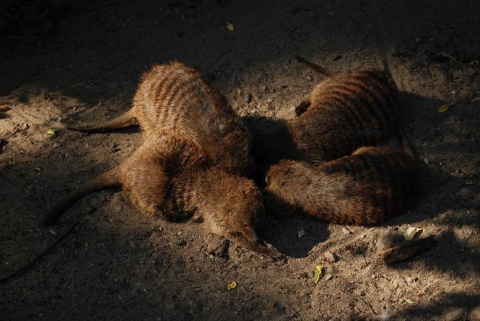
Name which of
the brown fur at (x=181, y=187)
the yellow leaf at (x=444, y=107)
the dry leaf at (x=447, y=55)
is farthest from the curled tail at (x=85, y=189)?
the dry leaf at (x=447, y=55)

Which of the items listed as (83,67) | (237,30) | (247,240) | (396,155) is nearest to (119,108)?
(83,67)

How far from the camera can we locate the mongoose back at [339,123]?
4.37m

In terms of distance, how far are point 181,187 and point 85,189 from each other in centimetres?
72

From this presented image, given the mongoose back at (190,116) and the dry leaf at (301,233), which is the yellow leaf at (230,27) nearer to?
the mongoose back at (190,116)

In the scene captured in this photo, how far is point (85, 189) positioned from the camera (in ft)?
13.6

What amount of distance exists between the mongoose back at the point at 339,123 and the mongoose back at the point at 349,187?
0.77 feet

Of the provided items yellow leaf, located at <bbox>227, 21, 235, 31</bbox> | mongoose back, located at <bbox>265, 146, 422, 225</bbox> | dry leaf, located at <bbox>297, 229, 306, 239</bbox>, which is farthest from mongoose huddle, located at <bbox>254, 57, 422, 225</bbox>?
yellow leaf, located at <bbox>227, 21, 235, 31</bbox>

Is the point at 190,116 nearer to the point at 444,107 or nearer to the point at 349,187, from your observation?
the point at 349,187

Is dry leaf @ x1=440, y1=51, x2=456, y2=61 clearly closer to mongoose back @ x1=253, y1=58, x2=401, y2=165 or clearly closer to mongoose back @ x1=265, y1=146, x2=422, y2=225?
mongoose back @ x1=253, y1=58, x2=401, y2=165

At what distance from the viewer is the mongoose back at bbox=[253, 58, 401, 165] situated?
437 cm

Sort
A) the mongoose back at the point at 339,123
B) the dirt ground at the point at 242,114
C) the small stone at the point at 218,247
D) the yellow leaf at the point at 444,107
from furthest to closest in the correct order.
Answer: the yellow leaf at the point at 444,107 < the mongoose back at the point at 339,123 < the small stone at the point at 218,247 < the dirt ground at the point at 242,114

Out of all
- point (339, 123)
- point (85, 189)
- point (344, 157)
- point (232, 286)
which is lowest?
point (232, 286)

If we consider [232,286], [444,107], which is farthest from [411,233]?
[444,107]

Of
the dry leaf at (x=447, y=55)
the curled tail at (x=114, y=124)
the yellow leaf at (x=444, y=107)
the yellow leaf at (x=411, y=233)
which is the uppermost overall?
the dry leaf at (x=447, y=55)
